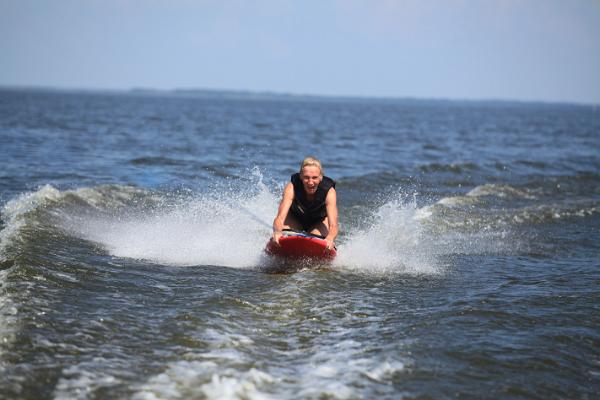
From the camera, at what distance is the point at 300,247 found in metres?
9.20

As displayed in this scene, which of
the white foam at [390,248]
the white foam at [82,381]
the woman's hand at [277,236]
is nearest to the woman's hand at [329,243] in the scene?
the white foam at [390,248]

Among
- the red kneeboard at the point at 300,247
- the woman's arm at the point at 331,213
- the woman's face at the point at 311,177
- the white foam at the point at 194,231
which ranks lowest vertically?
the white foam at the point at 194,231

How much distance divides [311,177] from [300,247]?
1078 millimetres

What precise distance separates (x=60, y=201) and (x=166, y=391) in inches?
393

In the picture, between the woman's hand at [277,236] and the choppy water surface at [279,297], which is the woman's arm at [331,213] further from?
the woman's hand at [277,236]

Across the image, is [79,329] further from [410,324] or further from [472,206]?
[472,206]

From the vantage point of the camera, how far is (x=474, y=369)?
19.0 feet

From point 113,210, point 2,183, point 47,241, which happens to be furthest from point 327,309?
point 2,183

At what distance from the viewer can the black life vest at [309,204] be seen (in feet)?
31.6

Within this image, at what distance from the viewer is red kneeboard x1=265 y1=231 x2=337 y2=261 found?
907cm

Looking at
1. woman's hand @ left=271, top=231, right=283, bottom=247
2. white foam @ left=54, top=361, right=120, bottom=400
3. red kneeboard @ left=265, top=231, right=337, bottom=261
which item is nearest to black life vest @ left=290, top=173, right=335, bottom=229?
red kneeboard @ left=265, top=231, right=337, bottom=261

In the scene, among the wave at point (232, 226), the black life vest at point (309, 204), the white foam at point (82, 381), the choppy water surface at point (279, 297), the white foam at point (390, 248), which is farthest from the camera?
the wave at point (232, 226)

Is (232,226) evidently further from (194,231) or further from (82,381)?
(82,381)

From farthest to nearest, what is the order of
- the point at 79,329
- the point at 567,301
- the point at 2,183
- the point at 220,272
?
1. the point at 2,183
2. the point at 220,272
3. the point at 567,301
4. the point at 79,329
